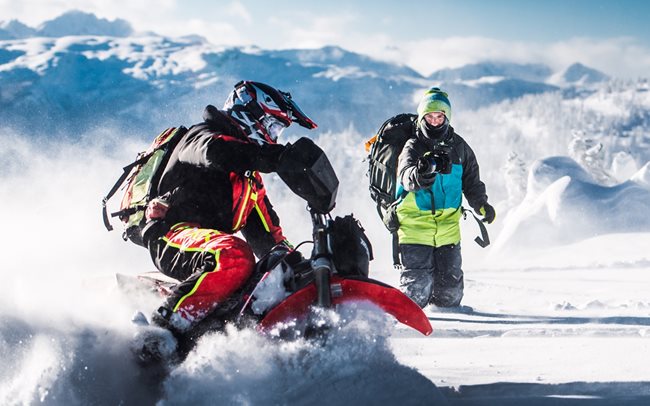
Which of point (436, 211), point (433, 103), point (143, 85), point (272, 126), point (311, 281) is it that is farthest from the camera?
point (143, 85)

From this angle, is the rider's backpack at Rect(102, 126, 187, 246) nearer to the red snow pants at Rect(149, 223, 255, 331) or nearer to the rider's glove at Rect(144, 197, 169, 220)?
the rider's glove at Rect(144, 197, 169, 220)

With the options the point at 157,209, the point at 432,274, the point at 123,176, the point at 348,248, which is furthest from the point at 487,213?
the point at 157,209

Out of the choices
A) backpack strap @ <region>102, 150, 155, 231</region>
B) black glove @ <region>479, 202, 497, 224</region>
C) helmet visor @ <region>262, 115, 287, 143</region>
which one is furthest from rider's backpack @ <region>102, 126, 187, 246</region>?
black glove @ <region>479, 202, 497, 224</region>

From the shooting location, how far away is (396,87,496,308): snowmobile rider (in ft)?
20.0

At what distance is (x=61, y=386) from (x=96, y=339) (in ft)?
0.82

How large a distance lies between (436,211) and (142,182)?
11.6 ft

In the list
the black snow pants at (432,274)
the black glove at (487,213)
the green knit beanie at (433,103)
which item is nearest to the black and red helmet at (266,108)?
the green knit beanie at (433,103)

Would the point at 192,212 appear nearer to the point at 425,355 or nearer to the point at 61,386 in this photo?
the point at 61,386

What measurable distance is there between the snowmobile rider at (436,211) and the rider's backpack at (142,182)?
288cm

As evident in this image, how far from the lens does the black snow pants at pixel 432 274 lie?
20.9 ft

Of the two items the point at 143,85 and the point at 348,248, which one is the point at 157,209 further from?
the point at 143,85

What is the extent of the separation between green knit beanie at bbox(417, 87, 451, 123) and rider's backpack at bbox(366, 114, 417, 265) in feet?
0.89

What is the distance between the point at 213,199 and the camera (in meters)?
3.17

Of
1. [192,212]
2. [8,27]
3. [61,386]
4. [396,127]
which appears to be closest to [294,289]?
A: [192,212]
